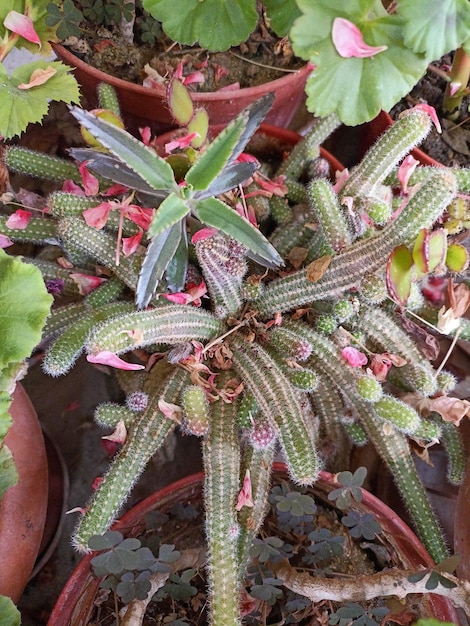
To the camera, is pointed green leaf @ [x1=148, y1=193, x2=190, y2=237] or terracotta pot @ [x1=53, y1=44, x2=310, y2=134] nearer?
pointed green leaf @ [x1=148, y1=193, x2=190, y2=237]

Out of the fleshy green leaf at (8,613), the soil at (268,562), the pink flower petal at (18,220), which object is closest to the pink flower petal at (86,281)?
the pink flower petal at (18,220)

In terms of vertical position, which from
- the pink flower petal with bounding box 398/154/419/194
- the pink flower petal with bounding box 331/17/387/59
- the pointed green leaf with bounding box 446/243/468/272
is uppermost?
the pink flower petal with bounding box 331/17/387/59

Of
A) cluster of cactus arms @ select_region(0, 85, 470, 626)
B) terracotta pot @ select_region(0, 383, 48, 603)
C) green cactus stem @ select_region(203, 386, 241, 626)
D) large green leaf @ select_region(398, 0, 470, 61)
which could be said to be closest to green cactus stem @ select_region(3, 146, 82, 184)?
cluster of cactus arms @ select_region(0, 85, 470, 626)

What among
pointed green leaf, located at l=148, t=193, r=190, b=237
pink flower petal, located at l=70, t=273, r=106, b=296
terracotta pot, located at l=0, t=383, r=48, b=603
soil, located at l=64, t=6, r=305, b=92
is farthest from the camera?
soil, located at l=64, t=6, r=305, b=92

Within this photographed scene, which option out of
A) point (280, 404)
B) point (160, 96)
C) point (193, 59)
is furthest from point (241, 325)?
point (193, 59)

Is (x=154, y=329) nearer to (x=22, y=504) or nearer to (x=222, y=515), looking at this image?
(x=222, y=515)

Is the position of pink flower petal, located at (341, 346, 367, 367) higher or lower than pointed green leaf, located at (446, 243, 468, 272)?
lower

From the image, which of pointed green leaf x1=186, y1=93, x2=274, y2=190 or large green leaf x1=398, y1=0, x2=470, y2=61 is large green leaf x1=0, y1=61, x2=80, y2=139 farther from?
large green leaf x1=398, y1=0, x2=470, y2=61
